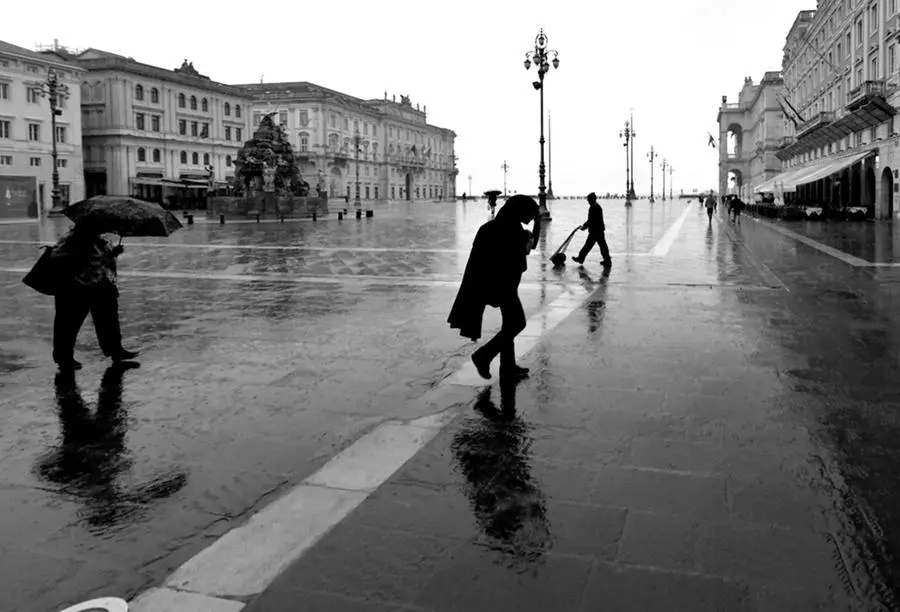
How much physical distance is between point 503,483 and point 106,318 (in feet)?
14.0

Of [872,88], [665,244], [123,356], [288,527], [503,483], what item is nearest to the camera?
[288,527]

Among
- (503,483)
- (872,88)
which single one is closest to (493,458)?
(503,483)

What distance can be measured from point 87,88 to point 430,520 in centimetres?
7113

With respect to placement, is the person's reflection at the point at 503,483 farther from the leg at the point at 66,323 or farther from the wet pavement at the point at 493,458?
the leg at the point at 66,323

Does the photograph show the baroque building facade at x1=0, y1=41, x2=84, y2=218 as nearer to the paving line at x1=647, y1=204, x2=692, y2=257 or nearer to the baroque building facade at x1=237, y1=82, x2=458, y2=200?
the baroque building facade at x1=237, y1=82, x2=458, y2=200

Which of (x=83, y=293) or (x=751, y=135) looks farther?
(x=751, y=135)

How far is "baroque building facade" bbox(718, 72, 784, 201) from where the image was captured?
249 feet

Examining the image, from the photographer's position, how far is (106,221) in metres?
6.54

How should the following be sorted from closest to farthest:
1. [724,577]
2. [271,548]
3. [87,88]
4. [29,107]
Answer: [724,577]
[271,548]
[29,107]
[87,88]

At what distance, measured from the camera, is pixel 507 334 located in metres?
5.96

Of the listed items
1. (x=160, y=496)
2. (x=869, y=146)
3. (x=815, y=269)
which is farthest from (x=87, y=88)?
(x=160, y=496)

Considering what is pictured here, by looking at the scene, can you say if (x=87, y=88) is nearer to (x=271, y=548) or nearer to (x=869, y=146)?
(x=869, y=146)

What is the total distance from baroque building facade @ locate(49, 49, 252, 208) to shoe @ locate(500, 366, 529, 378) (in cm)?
5871

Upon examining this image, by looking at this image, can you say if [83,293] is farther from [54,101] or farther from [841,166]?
[54,101]
